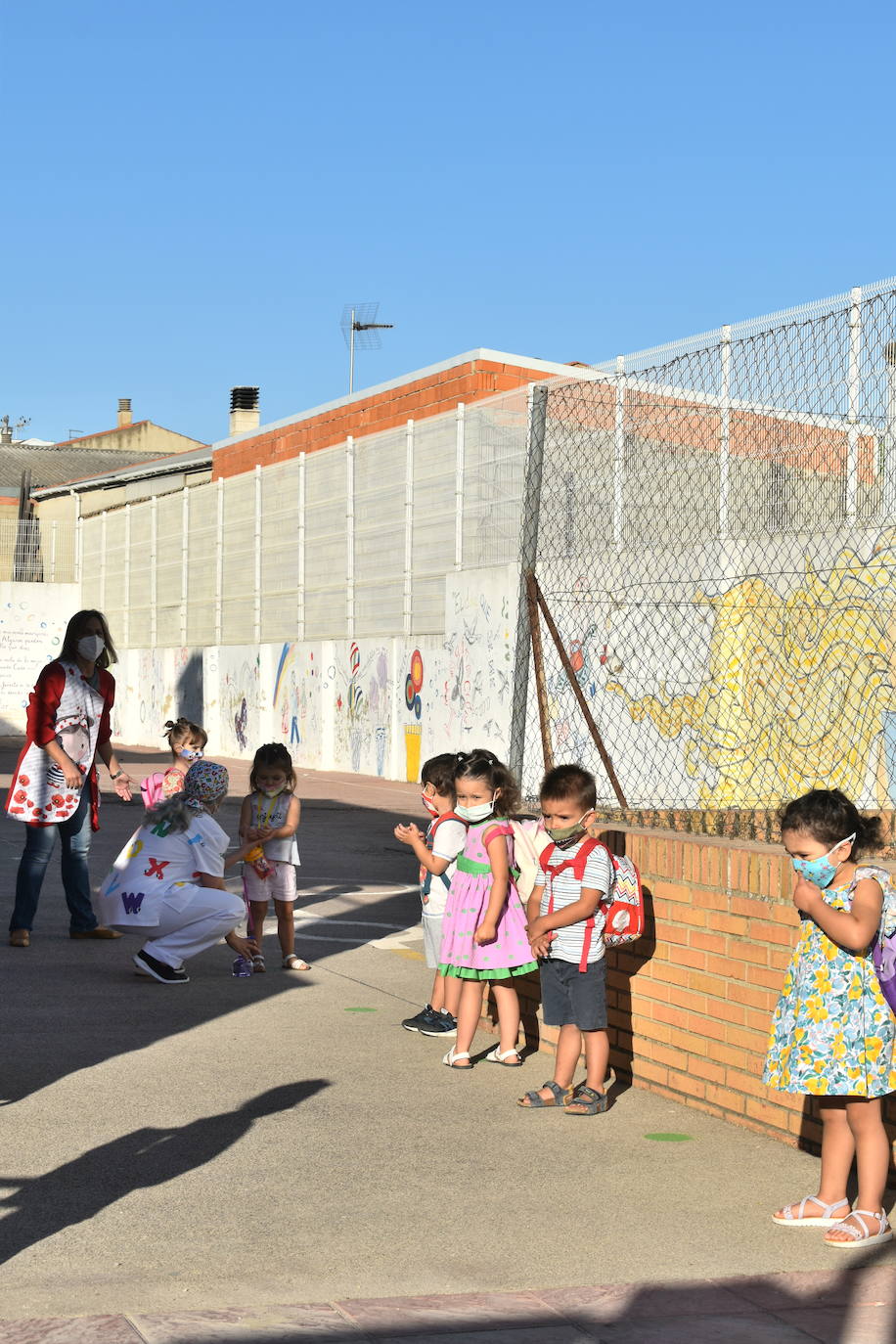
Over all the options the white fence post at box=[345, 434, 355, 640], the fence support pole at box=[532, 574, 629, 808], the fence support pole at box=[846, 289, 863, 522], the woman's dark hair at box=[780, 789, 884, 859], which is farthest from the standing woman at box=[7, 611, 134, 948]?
the white fence post at box=[345, 434, 355, 640]

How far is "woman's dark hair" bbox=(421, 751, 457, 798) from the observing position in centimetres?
686

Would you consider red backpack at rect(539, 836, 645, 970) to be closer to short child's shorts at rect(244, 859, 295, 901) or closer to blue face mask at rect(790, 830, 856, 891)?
blue face mask at rect(790, 830, 856, 891)

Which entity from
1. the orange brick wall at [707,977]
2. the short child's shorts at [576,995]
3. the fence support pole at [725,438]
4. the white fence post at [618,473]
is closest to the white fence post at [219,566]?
the white fence post at [618,473]

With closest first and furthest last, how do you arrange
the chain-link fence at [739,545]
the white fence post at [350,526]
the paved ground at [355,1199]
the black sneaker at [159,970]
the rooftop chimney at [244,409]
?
1. the paved ground at [355,1199]
2. the chain-link fence at [739,545]
3. the black sneaker at [159,970]
4. the white fence post at [350,526]
5. the rooftop chimney at [244,409]

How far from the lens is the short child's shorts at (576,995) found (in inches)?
227

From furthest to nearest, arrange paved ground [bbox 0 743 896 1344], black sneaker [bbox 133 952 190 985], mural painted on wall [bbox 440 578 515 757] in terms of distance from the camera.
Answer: mural painted on wall [bbox 440 578 515 757] → black sneaker [bbox 133 952 190 985] → paved ground [bbox 0 743 896 1344]

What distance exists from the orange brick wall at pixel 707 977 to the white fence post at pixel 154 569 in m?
31.5

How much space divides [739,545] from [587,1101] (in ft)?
17.7

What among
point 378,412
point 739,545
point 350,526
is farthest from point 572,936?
point 378,412

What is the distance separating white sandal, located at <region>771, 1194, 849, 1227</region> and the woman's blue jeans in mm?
5425

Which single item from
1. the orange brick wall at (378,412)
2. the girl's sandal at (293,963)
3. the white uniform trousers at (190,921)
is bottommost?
the girl's sandal at (293,963)

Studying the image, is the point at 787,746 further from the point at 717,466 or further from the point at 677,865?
the point at 677,865

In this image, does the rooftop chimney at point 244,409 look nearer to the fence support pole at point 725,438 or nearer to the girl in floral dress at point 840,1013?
the fence support pole at point 725,438

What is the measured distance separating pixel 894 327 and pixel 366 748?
2112 centimetres
